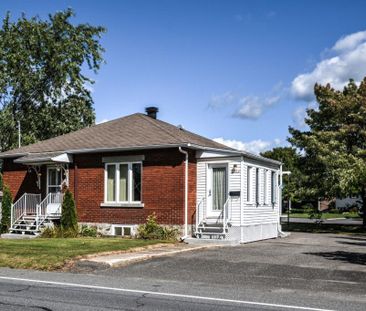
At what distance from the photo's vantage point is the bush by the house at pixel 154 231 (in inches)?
809

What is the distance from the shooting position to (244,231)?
68.6 ft

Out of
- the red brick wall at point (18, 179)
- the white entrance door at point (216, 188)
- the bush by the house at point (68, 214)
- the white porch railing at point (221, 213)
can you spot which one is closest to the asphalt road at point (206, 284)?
the white porch railing at point (221, 213)

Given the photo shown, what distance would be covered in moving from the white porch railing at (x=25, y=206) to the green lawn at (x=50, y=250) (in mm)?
5510

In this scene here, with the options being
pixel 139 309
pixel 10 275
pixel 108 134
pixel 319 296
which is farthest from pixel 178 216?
pixel 139 309

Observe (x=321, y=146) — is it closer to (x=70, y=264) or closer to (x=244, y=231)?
(x=244, y=231)

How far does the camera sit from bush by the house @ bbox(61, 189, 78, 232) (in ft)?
72.3

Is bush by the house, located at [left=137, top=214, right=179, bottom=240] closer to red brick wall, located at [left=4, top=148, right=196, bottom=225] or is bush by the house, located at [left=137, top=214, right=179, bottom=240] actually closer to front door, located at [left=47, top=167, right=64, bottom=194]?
red brick wall, located at [left=4, top=148, right=196, bottom=225]

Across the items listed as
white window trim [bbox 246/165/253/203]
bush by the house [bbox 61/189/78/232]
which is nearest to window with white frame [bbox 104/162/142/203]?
bush by the house [bbox 61/189/78/232]

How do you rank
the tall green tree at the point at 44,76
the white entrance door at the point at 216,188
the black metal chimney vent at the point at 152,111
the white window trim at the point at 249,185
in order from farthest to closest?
1. the tall green tree at the point at 44,76
2. the black metal chimney vent at the point at 152,111
3. the white window trim at the point at 249,185
4. the white entrance door at the point at 216,188

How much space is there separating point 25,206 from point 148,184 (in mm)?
6297

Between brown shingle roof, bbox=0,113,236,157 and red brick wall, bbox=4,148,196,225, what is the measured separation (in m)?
0.42

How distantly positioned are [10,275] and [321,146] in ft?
73.0

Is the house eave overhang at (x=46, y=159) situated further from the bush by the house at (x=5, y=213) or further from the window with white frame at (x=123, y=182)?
the window with white frame at (x=123, y=182)

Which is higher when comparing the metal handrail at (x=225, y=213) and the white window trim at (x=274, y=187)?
the white window trim at (x=274, y=187)
